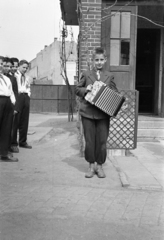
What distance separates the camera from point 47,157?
726 centimetres

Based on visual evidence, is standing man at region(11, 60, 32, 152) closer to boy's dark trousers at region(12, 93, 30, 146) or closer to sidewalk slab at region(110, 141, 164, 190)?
boy's dark trousers at region(12, 93, 30, 146)

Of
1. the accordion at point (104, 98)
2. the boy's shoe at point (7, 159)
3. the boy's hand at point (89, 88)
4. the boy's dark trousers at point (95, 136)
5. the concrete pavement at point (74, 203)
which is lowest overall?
the concrete pavement at point (74, 203)

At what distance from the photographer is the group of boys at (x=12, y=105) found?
21.4 ft

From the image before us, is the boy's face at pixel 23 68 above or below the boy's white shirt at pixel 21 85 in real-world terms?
above

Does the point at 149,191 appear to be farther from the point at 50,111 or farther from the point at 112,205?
the point at 50,111

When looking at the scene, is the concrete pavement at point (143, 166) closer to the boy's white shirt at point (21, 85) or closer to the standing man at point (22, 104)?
the standing man at point (22, 104)

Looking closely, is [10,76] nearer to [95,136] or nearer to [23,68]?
[23,68]

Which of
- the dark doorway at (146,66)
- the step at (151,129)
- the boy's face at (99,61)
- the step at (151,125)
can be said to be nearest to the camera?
the boy's face at (99,61)

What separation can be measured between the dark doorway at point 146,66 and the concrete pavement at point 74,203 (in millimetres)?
6078

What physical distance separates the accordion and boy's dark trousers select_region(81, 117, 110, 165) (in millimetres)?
286

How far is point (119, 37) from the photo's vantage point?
28.4 feet

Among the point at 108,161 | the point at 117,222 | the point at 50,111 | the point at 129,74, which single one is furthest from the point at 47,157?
the point at 50,111

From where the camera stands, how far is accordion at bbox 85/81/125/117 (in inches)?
204

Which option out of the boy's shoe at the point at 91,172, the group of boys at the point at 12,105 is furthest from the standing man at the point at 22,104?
the boy's shoe at the point at 91,172
